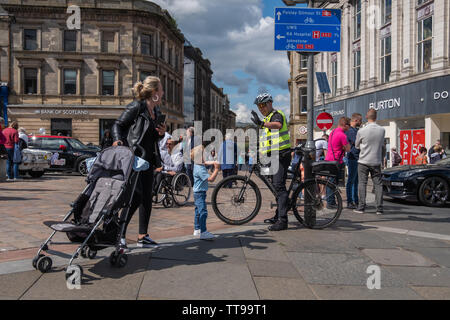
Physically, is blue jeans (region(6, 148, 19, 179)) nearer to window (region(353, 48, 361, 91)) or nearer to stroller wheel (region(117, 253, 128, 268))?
stroller wheel (region(117, 253, 128, 268))

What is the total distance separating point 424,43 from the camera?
20.7 meters

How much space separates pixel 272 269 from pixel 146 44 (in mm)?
35646

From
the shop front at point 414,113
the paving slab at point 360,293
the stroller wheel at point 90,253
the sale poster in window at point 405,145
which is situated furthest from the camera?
the sale poster in window at point 405,145

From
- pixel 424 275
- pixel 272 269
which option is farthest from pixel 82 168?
pixel 424 275

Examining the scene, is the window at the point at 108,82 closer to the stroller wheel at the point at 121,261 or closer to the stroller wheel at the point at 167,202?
the stroller wheel at the point at 167,202

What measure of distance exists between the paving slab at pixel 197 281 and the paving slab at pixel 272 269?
0.29 feet

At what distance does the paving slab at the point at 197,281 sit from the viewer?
3096mm

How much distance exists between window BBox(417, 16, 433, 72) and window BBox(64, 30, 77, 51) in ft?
89.7

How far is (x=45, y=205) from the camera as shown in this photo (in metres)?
7.49

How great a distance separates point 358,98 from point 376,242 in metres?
24.3

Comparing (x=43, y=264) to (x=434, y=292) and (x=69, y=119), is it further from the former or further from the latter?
(x=69, y=119)

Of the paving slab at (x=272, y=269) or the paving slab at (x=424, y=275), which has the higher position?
the paving slab at (x=272, y=269)

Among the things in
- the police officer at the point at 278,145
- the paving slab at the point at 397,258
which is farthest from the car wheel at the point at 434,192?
the paving slab at the point at 397,258
